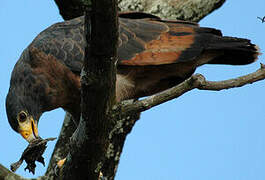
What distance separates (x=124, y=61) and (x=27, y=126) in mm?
1153

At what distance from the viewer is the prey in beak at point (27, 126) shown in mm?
4219

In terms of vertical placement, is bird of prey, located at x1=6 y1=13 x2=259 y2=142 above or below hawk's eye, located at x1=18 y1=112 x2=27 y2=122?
above

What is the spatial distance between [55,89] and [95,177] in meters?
1.31

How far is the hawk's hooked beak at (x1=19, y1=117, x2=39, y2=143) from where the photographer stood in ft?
13.8

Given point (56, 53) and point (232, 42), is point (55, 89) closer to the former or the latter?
point (56, 53)

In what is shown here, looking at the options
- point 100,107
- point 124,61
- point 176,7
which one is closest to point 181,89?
point 100,107

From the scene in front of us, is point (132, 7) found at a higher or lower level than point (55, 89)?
higher

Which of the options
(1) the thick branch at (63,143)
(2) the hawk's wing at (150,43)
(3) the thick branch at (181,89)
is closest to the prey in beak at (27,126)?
(1) the thick branch at (63,143)

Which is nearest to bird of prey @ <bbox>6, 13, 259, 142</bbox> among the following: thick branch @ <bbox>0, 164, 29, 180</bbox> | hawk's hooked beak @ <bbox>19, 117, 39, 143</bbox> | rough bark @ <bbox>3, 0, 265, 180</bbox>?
hawk's hooked beak @ <bbox>19, 117, 39, 143</bbox>

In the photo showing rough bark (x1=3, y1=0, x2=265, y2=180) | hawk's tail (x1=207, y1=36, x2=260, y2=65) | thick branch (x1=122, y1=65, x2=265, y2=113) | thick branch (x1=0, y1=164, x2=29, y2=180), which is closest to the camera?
rough bark (x1=3, y1=0, x2=265, y2=180)

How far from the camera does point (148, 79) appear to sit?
4645 mm

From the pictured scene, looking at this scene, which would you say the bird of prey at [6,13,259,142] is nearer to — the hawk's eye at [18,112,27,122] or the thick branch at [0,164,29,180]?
the hawk's eye at [18,112,27,122]

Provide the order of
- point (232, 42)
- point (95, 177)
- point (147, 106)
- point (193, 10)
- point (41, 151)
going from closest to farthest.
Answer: point (147, 106), point (95, 177), point (41, 151), point (232, 42), point (193, 10)

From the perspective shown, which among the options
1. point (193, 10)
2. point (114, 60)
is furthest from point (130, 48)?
point (114, 60)
